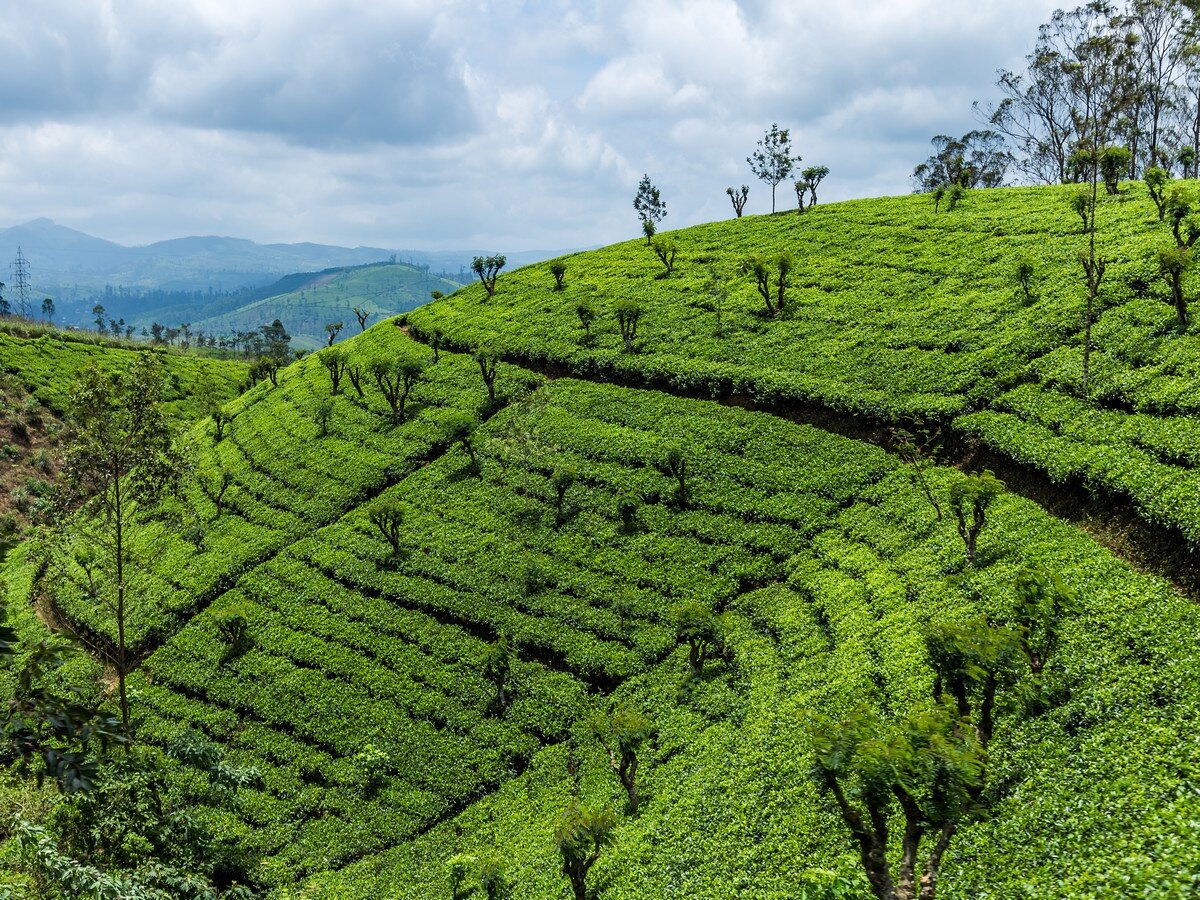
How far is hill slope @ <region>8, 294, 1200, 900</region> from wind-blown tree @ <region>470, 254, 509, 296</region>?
2218 cm

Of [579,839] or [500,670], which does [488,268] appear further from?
[579,839]

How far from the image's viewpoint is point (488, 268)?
234 ft

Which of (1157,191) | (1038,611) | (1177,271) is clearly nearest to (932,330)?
(1177,271)

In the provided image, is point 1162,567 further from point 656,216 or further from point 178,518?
point 656,216

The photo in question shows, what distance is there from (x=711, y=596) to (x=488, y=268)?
50366 mm

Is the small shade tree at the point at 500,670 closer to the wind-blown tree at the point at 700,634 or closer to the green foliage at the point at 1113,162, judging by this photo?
the wind-blown tree at the point at 700,634

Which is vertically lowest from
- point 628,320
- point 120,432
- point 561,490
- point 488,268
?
point 561,490

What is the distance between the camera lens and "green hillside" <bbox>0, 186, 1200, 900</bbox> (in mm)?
16312

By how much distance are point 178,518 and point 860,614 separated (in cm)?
4553

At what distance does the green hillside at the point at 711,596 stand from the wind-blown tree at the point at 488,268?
51.9 ft

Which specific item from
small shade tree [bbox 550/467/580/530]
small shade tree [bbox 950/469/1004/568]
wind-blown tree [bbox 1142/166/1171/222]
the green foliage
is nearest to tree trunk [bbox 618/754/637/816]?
small shade tree [bbox 950/469/1004/568]

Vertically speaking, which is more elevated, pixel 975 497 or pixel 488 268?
pixel 488 268

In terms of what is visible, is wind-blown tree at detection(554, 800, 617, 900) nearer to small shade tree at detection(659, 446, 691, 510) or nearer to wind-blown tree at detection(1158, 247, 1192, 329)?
small shade tree at detection(659, 446, 691, 510)

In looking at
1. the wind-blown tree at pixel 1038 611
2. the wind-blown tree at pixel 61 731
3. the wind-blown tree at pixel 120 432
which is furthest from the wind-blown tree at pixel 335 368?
the wind-blown tree at pixel 1038 611
